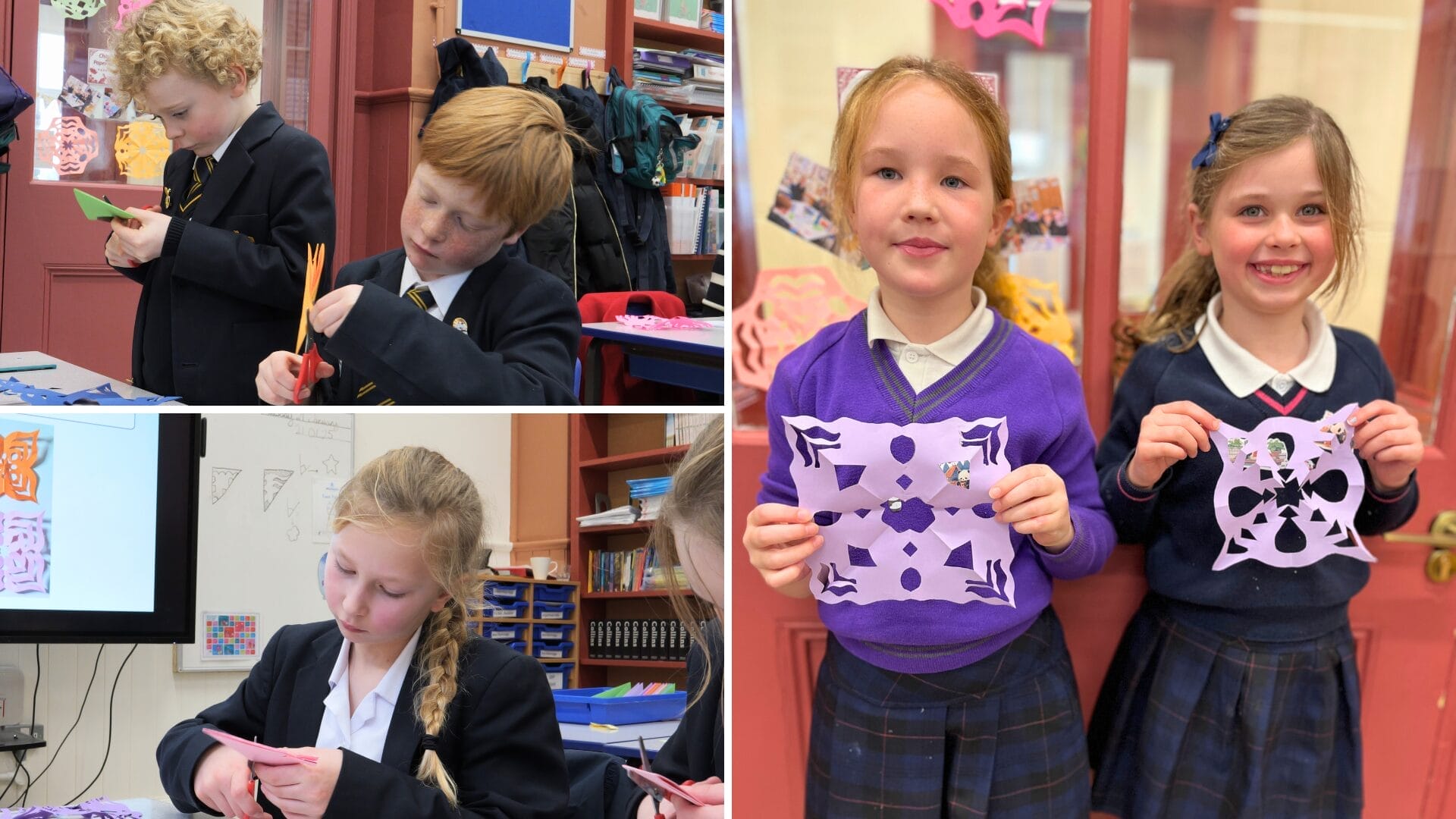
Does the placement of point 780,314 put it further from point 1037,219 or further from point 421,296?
point 421,296

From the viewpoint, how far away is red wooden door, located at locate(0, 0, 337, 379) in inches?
111

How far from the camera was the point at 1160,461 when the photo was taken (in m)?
1.26

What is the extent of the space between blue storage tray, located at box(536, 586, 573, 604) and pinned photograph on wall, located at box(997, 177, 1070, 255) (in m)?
0.76

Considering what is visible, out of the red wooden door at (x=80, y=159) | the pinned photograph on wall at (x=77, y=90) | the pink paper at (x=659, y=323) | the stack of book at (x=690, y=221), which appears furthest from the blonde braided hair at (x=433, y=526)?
the stack of book at (x=690, y=221)

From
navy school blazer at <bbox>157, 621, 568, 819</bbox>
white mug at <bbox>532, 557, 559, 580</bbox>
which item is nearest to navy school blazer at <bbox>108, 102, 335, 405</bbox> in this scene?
navy school blazer at <bbox>157, 621, 568, 819</bbox>

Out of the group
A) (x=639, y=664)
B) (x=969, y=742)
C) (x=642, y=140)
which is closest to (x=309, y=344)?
(x=639, y=664)

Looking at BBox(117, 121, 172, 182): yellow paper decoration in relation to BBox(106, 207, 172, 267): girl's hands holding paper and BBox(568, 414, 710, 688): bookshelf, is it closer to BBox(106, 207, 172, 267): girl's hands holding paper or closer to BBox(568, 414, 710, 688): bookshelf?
Result: BBox(106, 207, 172, 267): girl's hands holding paper

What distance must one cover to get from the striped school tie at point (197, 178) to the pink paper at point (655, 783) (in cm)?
118

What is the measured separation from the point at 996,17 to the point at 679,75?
2.19 m

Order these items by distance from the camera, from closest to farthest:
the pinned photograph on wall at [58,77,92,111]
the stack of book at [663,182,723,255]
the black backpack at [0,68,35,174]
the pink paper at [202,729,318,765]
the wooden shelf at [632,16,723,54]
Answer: the pink paper at [202,729,318,765] < the black backpack at [0,68,35,174] < the pinned photograph on wall at [58,77,92,111] < the wooden shelf at [632,16,723,54] < the stack of book at [663,182,723,255]

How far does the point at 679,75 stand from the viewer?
3.53 m

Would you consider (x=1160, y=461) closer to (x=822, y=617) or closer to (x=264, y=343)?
(x=822, y=617)

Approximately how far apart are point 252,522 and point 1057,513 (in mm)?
853

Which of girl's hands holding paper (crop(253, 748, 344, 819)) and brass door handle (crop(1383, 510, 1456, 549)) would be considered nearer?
girl's hands holding paper (crop(253, 748, 344, 819))
